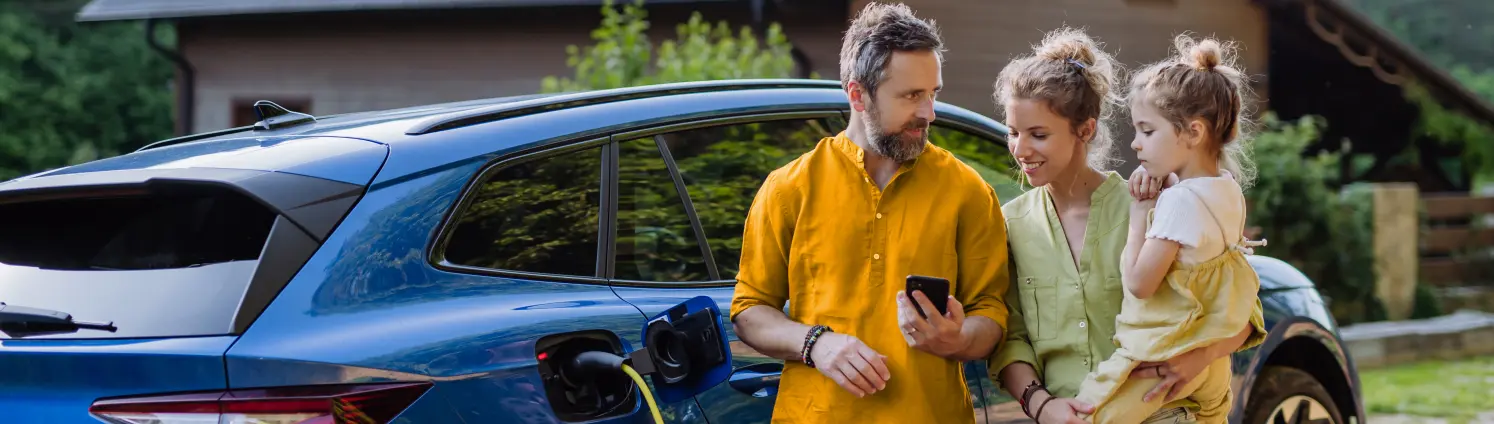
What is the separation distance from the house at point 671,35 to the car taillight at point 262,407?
10.1 m

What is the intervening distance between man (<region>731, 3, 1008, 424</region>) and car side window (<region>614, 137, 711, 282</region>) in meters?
0.41

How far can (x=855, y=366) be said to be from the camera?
2.61 m

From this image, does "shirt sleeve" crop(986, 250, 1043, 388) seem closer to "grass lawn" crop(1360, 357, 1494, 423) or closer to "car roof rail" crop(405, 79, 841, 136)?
"car roof rail" crop(405, 79, 841, 136)

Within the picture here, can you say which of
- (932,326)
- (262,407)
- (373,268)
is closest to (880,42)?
(932,326)

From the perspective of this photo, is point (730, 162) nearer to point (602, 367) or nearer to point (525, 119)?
point (525, 119)

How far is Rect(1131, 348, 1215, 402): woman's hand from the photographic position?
9.28 ft

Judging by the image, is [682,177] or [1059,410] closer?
[1059,410]

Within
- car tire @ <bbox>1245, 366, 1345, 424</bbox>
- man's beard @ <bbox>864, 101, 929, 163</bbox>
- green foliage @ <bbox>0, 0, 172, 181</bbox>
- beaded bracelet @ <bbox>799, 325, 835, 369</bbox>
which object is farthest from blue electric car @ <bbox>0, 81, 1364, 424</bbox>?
green foliage @ <bbox>0, 0, 172, 181</bbox>

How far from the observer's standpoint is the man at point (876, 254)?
266 centimetres

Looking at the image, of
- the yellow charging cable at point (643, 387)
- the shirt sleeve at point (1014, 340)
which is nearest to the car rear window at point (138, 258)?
the yellow charging cable at point (643, 387)

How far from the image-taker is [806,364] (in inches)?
107

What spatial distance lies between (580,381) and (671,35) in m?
11.1

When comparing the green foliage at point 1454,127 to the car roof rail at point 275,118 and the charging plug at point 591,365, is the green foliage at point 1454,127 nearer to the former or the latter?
the car roof rail at point 275,118

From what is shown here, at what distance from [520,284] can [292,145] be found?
54 centimetres
